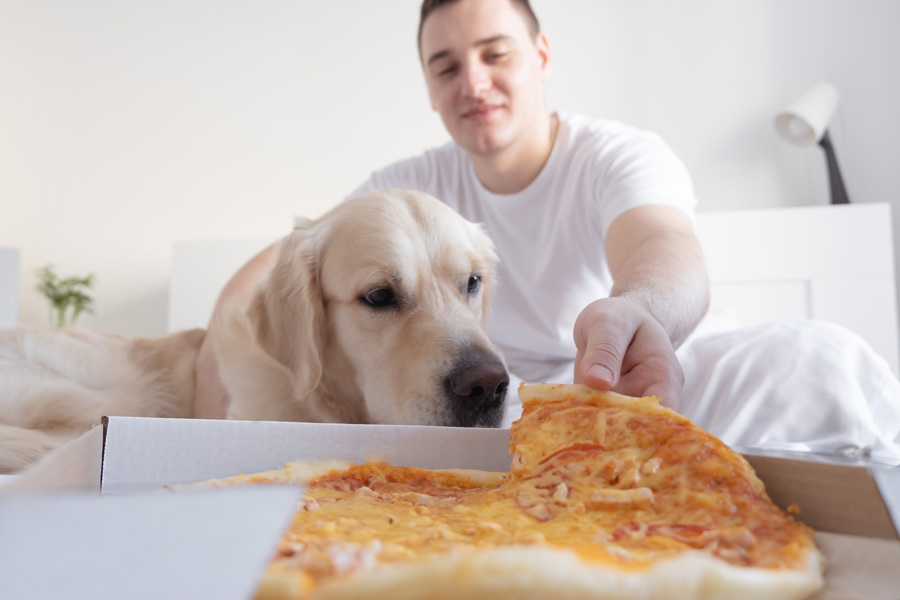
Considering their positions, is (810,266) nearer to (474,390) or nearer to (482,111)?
(482,111)

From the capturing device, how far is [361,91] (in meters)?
4.73

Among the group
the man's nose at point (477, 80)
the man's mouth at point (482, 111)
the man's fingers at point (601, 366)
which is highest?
the man's nose at point (477, 80)

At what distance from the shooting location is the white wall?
396cm

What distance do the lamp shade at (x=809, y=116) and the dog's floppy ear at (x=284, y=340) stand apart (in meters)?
3.00

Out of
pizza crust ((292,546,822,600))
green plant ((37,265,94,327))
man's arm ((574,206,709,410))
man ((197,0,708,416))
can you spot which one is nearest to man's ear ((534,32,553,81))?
man ((197,0,708,416))

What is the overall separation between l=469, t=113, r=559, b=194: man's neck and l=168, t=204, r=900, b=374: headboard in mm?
1533

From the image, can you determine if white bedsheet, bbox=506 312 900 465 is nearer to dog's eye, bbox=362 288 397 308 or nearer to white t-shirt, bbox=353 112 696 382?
dog's eye, bbox=362 288 397 308

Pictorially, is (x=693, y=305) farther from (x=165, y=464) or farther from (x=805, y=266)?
(x=805, y=266)

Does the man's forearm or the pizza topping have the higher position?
the man's forearm

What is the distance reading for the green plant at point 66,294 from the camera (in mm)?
4719

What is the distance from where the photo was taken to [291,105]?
4.86 metres

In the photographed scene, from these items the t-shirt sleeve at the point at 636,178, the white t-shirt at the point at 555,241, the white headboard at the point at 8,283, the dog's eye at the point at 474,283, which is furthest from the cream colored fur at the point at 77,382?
the white headboard at the point at 8,283

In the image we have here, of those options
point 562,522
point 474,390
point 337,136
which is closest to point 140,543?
point 562,522

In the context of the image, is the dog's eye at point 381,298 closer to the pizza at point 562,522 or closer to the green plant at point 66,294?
the pizza at point 562,522
